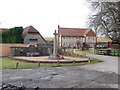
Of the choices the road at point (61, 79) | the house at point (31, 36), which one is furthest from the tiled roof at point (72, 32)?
the road at point (61, 79)

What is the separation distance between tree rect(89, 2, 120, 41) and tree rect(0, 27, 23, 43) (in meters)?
24.3

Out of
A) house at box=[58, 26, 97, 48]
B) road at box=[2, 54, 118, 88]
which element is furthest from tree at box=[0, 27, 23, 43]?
road at box=[2, 54, 118, 88]

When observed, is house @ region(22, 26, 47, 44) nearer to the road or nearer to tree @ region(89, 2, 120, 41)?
tree @ region(89, 2, 120, 41)

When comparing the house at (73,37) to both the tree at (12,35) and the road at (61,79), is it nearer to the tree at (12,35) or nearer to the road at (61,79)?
the tree at (12,35)

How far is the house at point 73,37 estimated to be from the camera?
5751 cm

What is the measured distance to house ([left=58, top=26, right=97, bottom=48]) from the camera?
2264 inches

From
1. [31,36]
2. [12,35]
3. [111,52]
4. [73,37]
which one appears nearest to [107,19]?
[111,52]

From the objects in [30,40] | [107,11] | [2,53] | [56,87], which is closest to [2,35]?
[30,40]

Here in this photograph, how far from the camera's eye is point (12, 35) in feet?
146

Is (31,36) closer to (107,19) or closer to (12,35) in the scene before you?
(12,35)

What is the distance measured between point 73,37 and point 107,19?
32.1m

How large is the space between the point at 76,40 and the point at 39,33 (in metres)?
18.3

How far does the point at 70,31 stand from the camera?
2343 inches

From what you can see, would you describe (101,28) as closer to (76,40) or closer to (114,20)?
(114,20)
